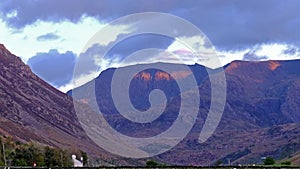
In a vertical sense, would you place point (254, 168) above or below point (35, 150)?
below

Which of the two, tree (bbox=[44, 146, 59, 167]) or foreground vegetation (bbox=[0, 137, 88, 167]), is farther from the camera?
tree (bbox=[44, 146, 59, 167])

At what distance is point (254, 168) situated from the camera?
83.4 m

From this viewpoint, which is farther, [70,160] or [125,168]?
[70,160]

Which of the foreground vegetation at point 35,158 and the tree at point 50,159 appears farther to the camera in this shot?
the tree at point 50,159

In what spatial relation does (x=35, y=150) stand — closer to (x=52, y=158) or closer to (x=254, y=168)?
(x=52, y=158)

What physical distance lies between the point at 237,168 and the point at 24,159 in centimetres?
5511

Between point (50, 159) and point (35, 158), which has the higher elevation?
point (50, 159)

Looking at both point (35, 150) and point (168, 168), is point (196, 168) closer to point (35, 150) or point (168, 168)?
point (168, 168)

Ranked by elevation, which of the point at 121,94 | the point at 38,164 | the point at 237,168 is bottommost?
the point at 237,168

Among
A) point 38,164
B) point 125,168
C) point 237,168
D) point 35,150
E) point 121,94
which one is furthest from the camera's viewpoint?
point 121,94

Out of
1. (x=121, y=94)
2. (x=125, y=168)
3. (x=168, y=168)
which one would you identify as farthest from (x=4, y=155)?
(x=121, y=94)

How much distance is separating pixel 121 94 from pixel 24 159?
6603 centimetres

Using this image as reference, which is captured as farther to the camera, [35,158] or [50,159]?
[50,159]

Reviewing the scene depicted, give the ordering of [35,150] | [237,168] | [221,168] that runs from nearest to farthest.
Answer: [237,168] → [221,168] → [35,150]
